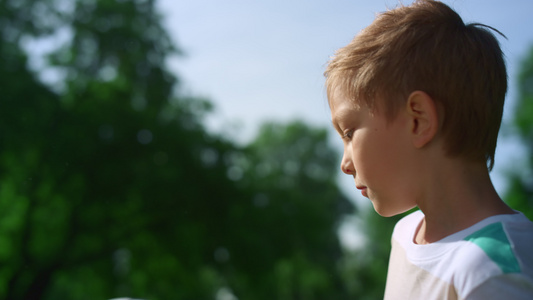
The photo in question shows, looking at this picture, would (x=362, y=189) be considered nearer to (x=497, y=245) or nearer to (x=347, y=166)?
(x=347, y=166)

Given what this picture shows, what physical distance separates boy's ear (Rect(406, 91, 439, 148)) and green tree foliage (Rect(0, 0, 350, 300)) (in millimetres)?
8583

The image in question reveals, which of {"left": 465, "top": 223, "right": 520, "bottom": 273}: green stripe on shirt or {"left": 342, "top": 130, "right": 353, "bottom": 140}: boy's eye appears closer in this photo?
{"left": 465, "top": 223, "right": 520, "bottom": 273}: green stripe on shirt

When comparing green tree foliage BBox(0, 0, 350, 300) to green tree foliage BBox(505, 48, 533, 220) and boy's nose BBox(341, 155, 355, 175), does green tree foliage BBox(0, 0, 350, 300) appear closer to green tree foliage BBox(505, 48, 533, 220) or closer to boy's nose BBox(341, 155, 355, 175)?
green tree foliage BBox(505, 48, 533, 220)

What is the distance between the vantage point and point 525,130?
11.0 metres

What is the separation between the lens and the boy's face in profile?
2.41ft

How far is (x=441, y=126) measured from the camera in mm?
716

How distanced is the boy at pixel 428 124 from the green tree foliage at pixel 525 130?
1033 cm

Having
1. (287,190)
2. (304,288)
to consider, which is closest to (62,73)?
(287,190)

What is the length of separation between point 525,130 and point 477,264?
11.5 m

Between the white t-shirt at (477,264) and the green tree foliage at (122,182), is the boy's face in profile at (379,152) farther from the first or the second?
the green tree foliage at (122,182)

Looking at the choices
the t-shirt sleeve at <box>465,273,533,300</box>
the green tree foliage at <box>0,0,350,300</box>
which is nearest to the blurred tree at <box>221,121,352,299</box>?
the green tree foliage at <box>0,0,350,300</box>

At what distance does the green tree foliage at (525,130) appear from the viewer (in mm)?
10555

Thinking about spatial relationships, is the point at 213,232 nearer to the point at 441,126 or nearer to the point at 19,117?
the point at 19,117

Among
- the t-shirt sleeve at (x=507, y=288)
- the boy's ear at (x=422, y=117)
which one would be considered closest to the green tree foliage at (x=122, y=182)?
the boy's ear at (x=422, y=117)
